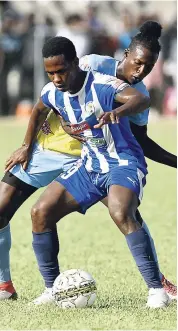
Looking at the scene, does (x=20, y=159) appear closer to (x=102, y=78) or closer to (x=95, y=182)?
(x=95, y=182)

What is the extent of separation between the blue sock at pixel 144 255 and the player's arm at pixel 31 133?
1.07m

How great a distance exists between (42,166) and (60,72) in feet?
3.10

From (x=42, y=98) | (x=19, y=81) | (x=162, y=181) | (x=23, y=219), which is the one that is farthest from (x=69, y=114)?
(x=19, y=81)

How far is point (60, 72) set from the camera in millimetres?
6488

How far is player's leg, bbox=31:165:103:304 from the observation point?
6777 millimetres

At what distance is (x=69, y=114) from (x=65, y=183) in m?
0.50

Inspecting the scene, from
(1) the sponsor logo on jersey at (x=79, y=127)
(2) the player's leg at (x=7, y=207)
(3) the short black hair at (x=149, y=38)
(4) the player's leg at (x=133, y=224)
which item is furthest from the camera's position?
(2) the player's leg at (x=7, y=207)

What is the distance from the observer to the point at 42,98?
685 centimetres

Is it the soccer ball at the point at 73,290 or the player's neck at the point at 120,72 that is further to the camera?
the player's neck at the point at 120,72

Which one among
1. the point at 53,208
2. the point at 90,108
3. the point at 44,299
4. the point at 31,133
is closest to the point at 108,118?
the point at 90,108

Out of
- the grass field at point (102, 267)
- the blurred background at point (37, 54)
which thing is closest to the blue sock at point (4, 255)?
the grass field at point (102, 267)

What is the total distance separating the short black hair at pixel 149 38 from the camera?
22.4 feet

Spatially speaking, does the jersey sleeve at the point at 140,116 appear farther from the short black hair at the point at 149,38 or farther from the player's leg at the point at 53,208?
the player's leg at the point at 53,208

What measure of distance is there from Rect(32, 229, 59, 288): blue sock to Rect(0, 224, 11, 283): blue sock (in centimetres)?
35
